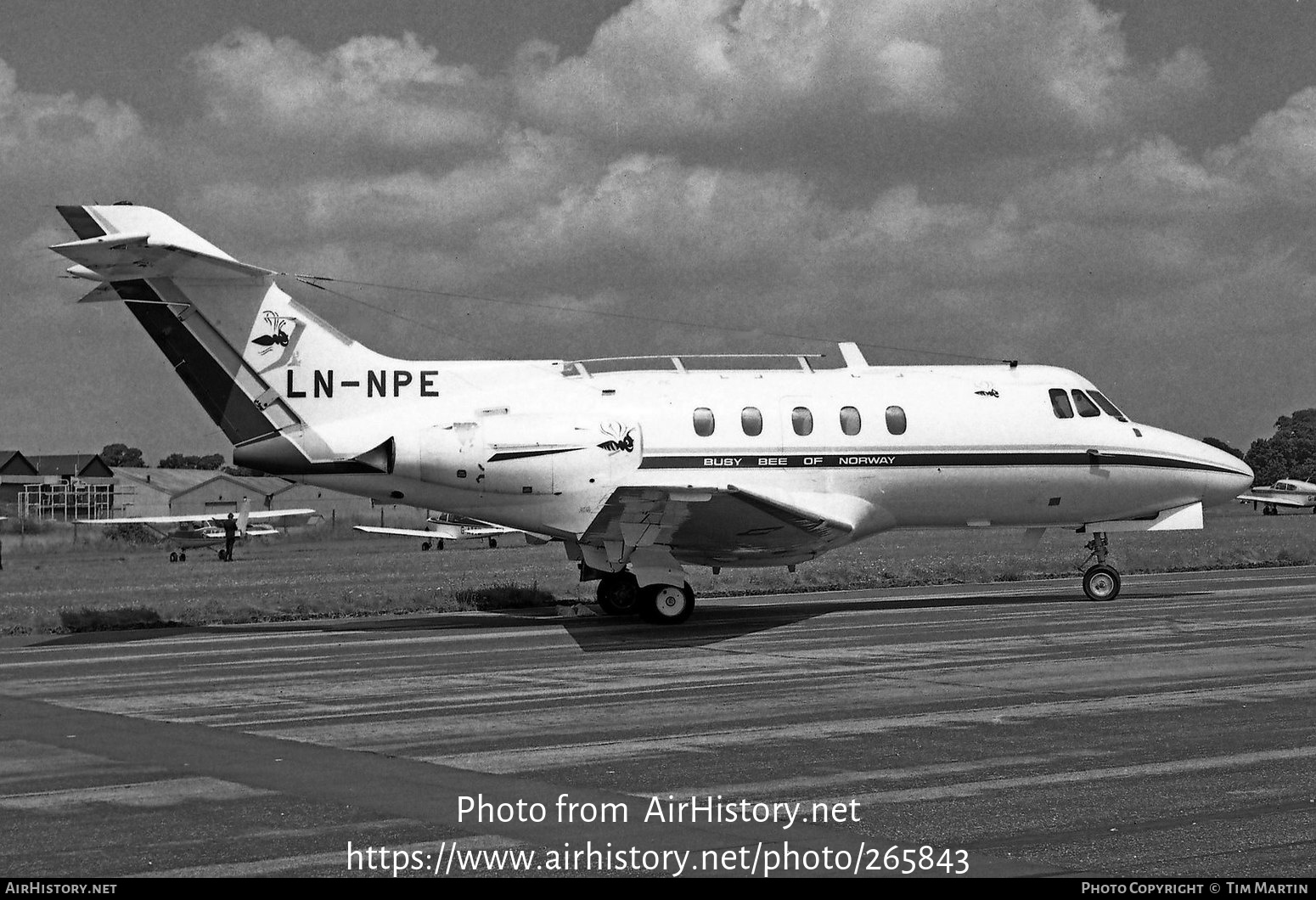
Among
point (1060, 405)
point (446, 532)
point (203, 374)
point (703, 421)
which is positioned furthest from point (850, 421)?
point (446, 532)

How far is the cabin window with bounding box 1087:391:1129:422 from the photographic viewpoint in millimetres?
24953

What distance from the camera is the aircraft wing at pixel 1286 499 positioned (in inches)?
3954

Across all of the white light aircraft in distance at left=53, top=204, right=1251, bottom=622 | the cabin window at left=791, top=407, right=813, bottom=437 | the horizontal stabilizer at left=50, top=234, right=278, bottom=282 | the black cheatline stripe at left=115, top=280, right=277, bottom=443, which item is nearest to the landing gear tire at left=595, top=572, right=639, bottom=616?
the white light aircraft in distance at left=53, top=204, right=1251, bottom=622

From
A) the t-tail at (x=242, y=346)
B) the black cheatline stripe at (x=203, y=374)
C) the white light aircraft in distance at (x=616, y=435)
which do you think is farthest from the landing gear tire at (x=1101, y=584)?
the black cheatline stripe at (x=203, y=374)

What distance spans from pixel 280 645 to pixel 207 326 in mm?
5066

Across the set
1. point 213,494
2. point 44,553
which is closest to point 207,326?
point 44,553

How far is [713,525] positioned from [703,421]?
2.10 m

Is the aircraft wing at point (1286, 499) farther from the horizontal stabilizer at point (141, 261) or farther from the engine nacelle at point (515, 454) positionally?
the horizontal stabilizer at point (141, 261)

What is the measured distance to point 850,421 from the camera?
23.3m

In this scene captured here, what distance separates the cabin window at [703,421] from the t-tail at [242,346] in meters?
4.72

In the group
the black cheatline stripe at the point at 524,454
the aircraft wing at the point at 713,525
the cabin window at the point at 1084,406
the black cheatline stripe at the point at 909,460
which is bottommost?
the aircraft wing at the point at 713,525

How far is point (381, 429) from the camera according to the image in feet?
72.7

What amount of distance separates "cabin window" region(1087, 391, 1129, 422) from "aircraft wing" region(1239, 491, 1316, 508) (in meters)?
81.8
